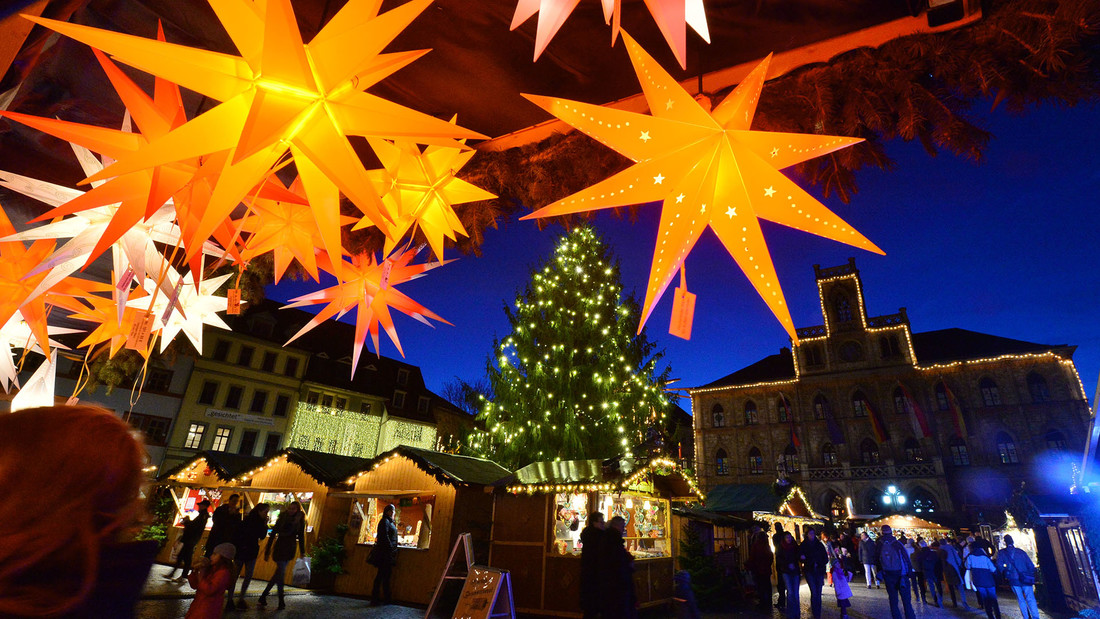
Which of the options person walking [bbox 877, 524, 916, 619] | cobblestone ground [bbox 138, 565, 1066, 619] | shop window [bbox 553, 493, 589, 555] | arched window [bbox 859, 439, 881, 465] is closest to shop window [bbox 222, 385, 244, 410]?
cobblestone ground [bbox 138, 565, 1066, 619]

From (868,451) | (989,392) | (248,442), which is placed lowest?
(248,442)

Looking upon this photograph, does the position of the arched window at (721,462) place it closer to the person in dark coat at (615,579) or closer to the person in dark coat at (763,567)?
the person in dark coat at (763,567)

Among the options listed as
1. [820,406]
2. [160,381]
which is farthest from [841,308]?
[160,381]

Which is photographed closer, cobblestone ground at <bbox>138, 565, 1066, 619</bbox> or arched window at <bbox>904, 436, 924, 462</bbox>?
cobblestone ground at <bbox>138, 565, 1066, 619</bbox>

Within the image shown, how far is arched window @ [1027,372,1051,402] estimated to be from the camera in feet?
89.4

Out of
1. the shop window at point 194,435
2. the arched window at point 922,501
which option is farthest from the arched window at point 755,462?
the shop window at point 194,435

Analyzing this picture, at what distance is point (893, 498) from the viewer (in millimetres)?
28297

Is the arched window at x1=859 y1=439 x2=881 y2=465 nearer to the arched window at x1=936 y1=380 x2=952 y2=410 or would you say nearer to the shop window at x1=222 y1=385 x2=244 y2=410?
the arched window at x1=936 y1=380 x2=952 y2=410

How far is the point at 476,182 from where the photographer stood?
98.0 inches

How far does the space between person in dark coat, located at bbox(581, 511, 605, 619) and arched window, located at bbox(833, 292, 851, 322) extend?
34.2 meters

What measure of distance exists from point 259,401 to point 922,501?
38.9m

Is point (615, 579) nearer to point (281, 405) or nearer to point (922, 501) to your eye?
point (281, 405)

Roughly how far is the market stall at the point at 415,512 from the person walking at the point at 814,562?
6675 millimetres

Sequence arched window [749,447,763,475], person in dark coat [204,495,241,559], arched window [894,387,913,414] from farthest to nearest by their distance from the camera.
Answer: arched window [749,447,763,475]
arched window [894,387,913,414]
person in dark coat [204,495,241,559]
